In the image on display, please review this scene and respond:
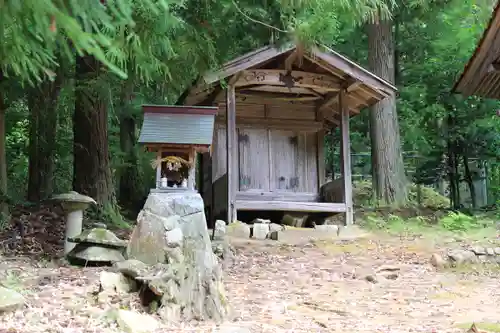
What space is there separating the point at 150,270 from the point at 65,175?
11.8m

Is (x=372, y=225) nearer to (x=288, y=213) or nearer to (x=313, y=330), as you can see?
(x=288, y=213)

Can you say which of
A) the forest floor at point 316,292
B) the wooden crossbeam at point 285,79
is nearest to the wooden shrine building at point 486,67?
the forest floor at point 316,292

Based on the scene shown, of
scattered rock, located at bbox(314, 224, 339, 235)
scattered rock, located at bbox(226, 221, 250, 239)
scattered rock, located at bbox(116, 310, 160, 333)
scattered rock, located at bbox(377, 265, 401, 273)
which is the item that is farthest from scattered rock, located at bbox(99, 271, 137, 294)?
scattered rock, located at bbox(314, 224, 339, 235)

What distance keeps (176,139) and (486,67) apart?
4.75m

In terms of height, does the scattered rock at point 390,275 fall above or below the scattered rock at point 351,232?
below

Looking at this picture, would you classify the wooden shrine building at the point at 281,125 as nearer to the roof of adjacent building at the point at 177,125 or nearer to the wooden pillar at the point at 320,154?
the wooden pillar at the point at 320,154

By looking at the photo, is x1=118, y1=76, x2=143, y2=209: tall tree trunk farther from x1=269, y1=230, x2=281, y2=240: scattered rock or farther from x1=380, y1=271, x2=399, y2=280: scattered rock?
x1=380, y1=271, x2=399, y2=280: scattered rock

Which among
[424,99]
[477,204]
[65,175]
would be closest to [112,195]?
[65,175]

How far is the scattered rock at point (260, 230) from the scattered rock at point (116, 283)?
5.13 meters

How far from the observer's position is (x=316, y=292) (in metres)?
6.88

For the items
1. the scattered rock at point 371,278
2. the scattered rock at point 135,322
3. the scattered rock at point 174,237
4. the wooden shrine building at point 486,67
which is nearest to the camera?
the scattered rock at point 135,322

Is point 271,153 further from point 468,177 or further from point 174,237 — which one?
point 174,237

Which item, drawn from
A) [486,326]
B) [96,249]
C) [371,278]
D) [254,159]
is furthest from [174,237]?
[254,159]

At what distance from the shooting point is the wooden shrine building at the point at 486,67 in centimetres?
740
